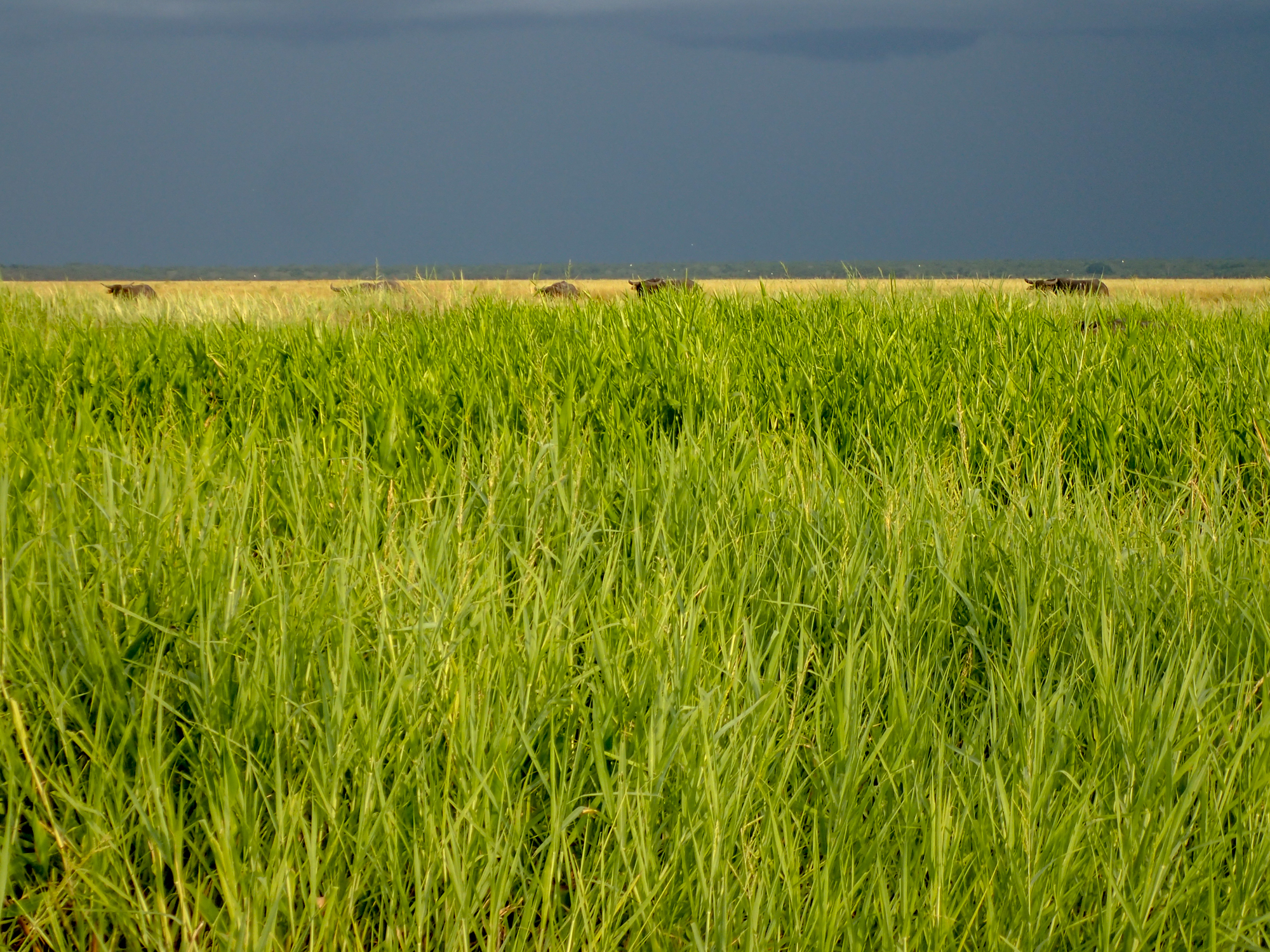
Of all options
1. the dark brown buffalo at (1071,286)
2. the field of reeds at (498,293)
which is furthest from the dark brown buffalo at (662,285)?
the dark brown buffalo at (1071,286)

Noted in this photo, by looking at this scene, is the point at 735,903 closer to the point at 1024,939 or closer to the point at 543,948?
the point at 543,948

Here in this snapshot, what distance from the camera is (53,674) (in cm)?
150

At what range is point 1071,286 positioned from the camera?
11.5 meters

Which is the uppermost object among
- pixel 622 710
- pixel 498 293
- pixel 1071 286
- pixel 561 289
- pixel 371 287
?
pixel 1071 286

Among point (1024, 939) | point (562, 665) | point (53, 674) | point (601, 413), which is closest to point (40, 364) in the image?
point (601, 413)

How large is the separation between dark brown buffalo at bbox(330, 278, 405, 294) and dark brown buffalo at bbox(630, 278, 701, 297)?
7.23 ft

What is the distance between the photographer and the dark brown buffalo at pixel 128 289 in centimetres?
1309

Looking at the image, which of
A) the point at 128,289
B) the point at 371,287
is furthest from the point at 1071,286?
the point at 128,289

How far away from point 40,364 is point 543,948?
434 centimetres

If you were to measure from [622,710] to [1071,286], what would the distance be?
38.4 ft

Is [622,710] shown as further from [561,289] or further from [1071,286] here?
[1071,286]

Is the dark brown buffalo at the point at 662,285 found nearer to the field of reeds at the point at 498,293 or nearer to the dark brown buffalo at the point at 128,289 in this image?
the field of reeds at the point at 498,293

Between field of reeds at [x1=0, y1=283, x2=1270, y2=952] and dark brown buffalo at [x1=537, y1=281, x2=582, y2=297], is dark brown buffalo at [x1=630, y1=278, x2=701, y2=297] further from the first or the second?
field of reeds at [x1=0, y1=283, x2=1270, y2=952]

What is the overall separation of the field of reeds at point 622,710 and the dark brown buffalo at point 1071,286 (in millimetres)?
7174
